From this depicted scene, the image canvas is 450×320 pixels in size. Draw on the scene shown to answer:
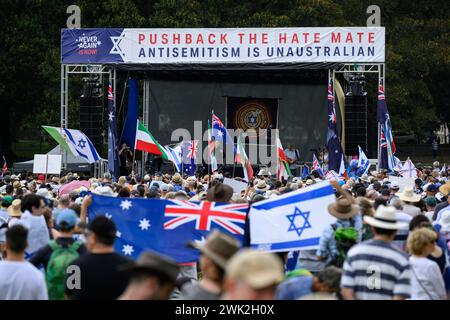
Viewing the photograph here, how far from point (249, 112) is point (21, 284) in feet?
87.2

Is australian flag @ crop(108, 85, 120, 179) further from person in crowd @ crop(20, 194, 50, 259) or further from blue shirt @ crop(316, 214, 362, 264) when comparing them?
blue shirt @ crop(316, 214, 362, 264)

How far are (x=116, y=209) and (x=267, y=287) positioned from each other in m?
6.01

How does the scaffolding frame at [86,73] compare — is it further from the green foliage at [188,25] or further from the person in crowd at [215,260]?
the person in crowd at [215,260]

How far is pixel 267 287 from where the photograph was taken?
548cm

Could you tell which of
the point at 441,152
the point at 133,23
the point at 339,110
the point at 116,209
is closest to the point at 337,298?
the point at 116,209

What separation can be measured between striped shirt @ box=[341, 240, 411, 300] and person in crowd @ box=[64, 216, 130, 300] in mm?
→ 1538

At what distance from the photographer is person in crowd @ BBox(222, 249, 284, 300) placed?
533 cm

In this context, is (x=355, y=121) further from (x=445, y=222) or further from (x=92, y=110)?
(x=445, y=222)

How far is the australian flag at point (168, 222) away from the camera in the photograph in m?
11.1

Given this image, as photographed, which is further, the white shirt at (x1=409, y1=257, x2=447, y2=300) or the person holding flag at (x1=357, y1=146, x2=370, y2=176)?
the person holding flag at (x1=357, y1=146, x2=370, y2=176)

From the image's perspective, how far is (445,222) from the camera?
37.9 ft

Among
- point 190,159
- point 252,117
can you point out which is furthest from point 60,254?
point 252,117

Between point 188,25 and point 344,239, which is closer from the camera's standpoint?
point 344,239

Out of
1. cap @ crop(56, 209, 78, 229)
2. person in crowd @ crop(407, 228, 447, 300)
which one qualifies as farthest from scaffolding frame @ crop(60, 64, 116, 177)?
person in crowd @ crop(407, 228, 447, 300)
